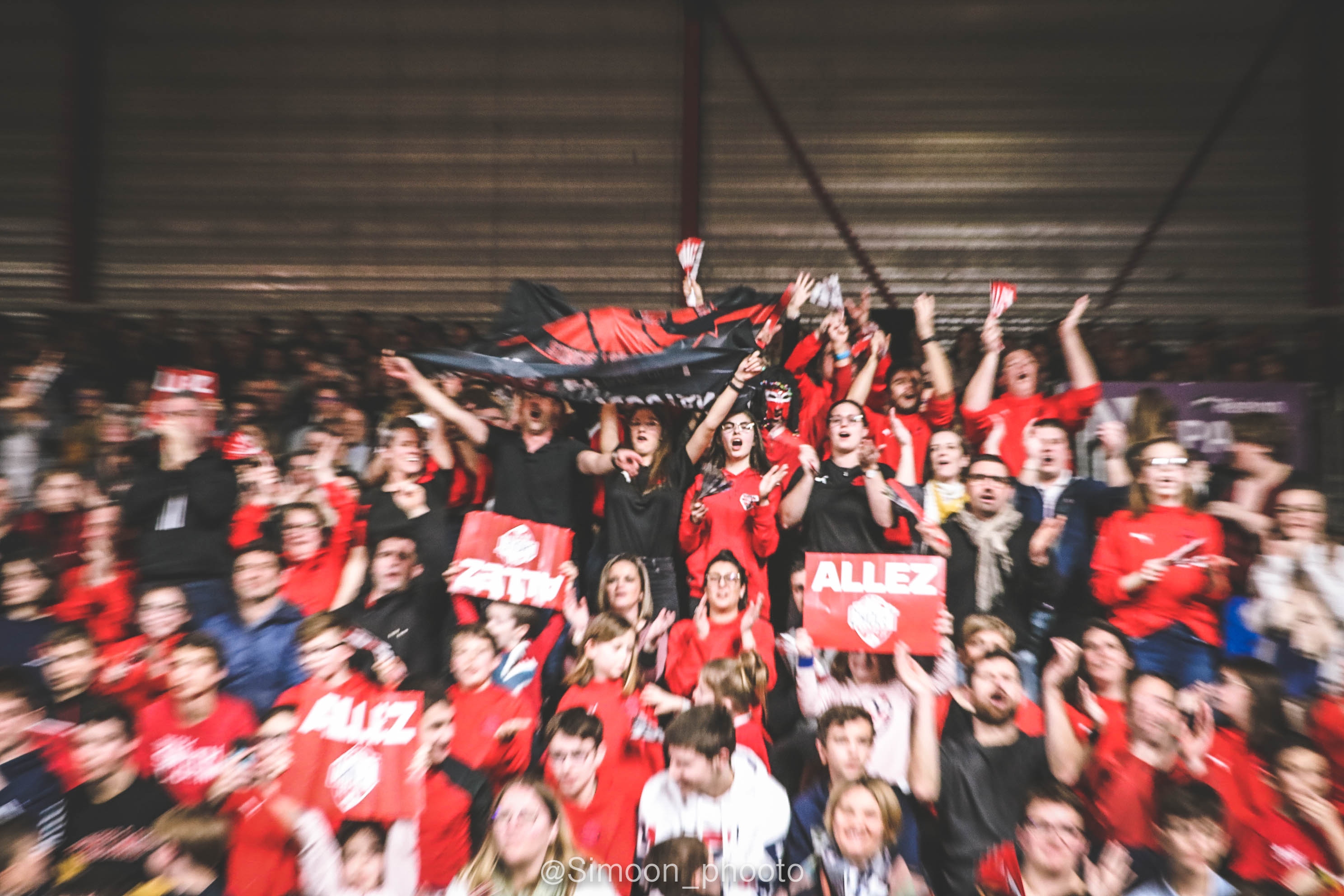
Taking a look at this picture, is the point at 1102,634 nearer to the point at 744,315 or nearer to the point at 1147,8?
the point at 744,315

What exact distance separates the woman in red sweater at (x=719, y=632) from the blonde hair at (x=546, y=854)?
1025mm

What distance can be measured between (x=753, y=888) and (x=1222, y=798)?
5.94 feet

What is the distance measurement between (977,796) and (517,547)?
97.1 inches

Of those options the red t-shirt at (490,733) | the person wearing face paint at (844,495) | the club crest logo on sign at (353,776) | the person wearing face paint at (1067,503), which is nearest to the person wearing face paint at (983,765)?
the person wearing face paint at (1067,503)

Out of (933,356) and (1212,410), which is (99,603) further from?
(1212,410)

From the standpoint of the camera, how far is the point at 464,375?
474 cm

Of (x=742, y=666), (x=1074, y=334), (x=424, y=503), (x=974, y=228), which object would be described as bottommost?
(x=742, y=666)

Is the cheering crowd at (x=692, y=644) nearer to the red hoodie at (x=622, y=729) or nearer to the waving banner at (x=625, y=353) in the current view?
the red hoodie at (x=622, y=729)

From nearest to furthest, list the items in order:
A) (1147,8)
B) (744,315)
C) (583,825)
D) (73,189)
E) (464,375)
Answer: (583,825) → (464,375) → (744,315) → (1147,8) → (73,189)

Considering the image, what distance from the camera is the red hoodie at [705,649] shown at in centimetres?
410

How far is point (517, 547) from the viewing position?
4422 mm

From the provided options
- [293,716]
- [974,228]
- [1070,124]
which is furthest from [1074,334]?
[293,716]

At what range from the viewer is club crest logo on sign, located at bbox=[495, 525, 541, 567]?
4.40 m

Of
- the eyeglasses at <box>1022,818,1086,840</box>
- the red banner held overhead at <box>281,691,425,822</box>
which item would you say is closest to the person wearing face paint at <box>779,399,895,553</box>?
the eyeglasses at <box>1022,818,1086,840</box>
